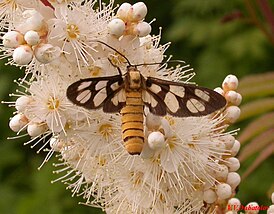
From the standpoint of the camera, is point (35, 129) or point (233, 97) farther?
point (233, 97)

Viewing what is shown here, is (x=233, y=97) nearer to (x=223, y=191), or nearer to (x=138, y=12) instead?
(x=223, y=191)

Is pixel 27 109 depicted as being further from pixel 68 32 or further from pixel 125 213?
pixel 125 213

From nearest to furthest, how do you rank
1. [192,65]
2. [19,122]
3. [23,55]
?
1. [23,55]
2. [19,122]
3. [192,65]

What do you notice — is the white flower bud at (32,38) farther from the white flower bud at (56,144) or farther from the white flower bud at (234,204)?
the white flower bud at (234,204)

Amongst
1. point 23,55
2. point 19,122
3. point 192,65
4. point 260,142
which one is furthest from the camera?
point 192,65

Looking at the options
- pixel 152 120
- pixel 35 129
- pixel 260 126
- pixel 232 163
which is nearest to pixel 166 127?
pixel 152 120

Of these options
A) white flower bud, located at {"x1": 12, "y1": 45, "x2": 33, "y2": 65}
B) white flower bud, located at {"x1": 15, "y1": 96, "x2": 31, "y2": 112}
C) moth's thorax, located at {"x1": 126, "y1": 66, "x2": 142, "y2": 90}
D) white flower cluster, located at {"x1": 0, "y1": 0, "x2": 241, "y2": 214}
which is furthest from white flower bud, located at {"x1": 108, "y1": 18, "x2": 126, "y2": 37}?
white flower bud, located at {"x1": 15, "y1": 96, "x2": 31, "y2": 112}

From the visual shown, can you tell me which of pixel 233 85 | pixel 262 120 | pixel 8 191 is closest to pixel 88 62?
pixel 233 85
